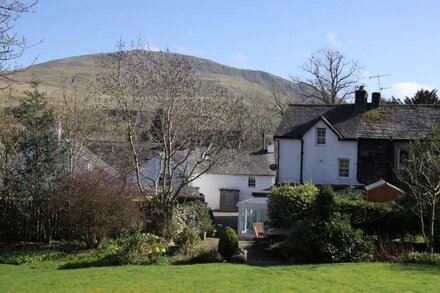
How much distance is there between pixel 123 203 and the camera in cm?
2070

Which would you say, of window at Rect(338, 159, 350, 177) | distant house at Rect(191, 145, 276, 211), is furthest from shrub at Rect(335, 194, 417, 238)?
distant house at Rect(191, 145, 276, 211)

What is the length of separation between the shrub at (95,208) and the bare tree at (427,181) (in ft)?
37.0

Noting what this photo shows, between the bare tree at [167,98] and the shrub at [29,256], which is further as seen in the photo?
the bare tree at [167,98]

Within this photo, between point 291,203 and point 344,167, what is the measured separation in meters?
12.1

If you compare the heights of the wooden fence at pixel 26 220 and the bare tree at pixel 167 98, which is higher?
the bare tree at pixel 167 98

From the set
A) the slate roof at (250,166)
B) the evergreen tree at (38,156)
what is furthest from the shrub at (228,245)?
the slate roof at (250,166)

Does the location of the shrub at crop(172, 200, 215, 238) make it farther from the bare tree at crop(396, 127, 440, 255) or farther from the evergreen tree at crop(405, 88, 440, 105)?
the evergreen tree at crop(405, 88, 440, 105)

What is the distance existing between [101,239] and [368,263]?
10694 mm

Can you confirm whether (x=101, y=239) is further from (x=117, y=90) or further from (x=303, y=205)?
(x=303, y=205)

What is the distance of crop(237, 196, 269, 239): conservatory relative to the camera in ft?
92.2

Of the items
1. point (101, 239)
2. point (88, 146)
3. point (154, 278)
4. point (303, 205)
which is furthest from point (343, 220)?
point (88, 146)

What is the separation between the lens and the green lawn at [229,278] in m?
13.0

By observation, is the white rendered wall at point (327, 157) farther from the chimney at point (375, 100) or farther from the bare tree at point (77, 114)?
the bare tree at point (77, 114)

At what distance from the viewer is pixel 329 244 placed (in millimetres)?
18344
